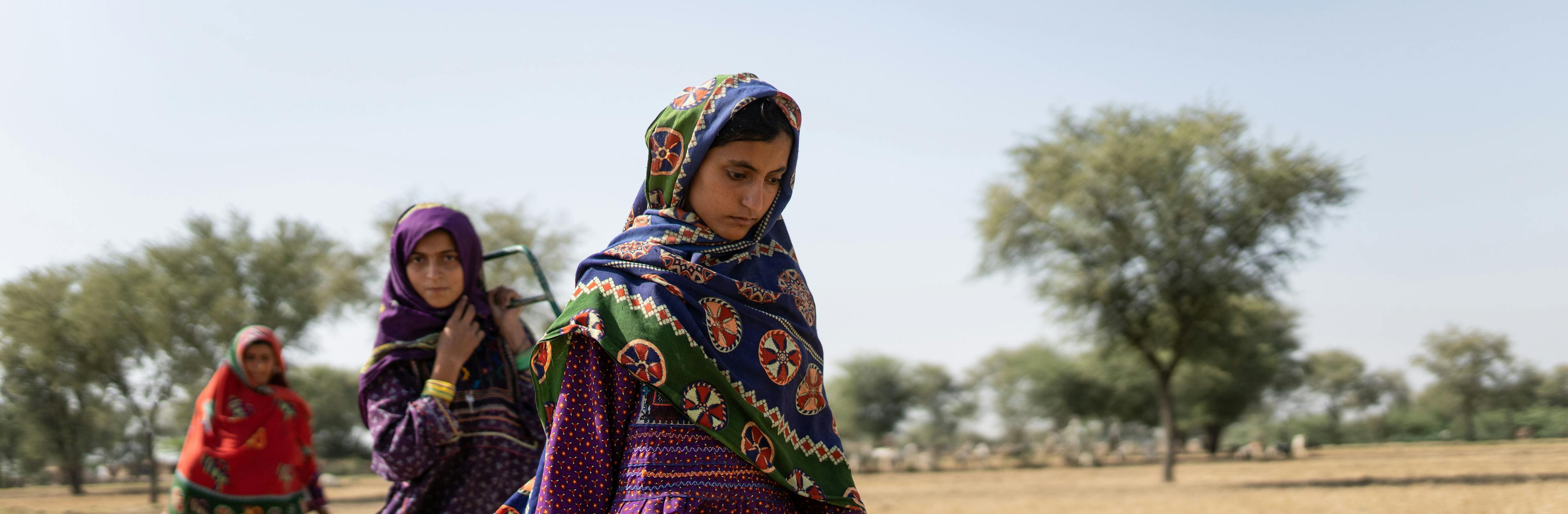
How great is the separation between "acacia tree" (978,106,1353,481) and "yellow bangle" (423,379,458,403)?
24.1m

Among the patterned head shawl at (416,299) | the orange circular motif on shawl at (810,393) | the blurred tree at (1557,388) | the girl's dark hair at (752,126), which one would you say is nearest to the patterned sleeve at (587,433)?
the orange circular motif on shawl at (810,393)

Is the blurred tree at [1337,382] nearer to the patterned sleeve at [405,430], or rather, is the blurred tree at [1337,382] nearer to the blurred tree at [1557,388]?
the blurred tree at [1557,388]

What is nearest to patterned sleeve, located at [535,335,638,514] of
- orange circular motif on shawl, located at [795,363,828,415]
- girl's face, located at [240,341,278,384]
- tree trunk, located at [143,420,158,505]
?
orange circular motif on shawl, located at [795,363,828,415]

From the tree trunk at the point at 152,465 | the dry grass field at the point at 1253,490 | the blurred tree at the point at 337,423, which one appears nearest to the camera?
the dry grass field at the point at 1253,490

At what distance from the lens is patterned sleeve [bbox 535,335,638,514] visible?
6.56ft

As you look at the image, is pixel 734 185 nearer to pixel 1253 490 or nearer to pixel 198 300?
pixel 1253 490

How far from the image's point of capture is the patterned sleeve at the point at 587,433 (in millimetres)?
1999

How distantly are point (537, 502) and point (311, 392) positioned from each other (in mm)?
39486

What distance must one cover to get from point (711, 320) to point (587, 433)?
1.03 ft

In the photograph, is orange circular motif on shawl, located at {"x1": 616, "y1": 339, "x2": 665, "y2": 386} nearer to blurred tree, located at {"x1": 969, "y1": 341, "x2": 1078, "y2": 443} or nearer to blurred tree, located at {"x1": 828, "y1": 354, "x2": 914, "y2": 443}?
blurred tree, located at {"x1": 969, "y1": 341, "x2": 1078, "y2": 443}

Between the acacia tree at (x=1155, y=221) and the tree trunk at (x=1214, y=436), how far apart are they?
61.7 ft

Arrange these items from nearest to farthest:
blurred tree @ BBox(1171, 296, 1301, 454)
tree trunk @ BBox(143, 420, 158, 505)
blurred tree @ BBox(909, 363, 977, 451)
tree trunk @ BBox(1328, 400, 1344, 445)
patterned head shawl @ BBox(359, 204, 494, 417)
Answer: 1. patterned head shawl @ BBox(359, 204, 494, 417)
2. tree trunk @ BBox(143, 420, 158, 505)
3. tree trunk @ BBox(1328, 400, 1344, 445)
4. blurred tree @ BBox(1171, 296, 1301, 454)
5. blurred tree @ BBox(909, 363, 977, 451)

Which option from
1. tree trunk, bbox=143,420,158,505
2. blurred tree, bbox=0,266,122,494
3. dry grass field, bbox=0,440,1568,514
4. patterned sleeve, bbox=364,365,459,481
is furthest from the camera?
tree trunk, bbox=143,420,158,505

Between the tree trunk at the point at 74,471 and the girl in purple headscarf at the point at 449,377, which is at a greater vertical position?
the girl in purple headscarf at the point at 449,377
